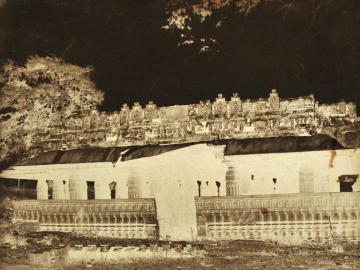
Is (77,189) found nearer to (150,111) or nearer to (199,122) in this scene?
(150,111)

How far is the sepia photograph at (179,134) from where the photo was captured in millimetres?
3180

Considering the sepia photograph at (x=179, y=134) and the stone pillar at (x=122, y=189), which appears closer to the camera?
the sepia photograph at (x=179, y=134)

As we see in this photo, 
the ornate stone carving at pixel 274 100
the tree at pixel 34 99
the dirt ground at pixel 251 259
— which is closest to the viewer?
the dirt ground at pixel 251 259

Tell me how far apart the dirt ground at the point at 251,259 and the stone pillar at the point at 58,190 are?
0.53 metres

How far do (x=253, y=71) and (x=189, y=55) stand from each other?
0.49 meters

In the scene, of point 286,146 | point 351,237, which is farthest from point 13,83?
point 351,237

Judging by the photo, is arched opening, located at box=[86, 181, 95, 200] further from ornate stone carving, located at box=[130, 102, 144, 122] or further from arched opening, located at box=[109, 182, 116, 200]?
ornate stone carving, located at box=[130, 102, 144, 122]

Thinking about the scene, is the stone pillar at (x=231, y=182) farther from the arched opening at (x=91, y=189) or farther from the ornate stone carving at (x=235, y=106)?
the arched opening at (x=91, y=189)

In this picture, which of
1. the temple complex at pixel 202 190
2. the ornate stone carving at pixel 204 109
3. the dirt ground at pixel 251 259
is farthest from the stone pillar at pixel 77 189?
the ornate stone carving at pixel 204 109

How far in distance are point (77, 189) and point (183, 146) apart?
92 centimetres

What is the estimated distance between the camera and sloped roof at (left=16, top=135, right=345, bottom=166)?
319 centimetres

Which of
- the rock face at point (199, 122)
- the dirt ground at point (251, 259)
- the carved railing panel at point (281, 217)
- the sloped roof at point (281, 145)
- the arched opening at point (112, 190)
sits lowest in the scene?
the dirt ground at point (251, 259)

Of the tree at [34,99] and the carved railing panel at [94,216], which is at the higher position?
the tree at [34,99]

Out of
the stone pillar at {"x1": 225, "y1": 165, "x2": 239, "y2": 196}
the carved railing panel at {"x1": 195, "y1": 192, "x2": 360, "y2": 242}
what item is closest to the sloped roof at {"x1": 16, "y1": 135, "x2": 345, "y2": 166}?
the stone pillar at {"x1": 225, "y1": 165, "x2": 239, "y2": 196}
